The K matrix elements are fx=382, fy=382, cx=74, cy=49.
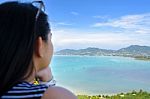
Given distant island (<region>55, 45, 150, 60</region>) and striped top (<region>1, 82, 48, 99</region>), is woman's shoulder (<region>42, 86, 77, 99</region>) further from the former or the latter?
distant island (<region>55, 45, 150, 60</region>)

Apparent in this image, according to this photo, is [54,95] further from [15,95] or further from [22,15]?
[22,15]

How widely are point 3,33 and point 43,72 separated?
216mm

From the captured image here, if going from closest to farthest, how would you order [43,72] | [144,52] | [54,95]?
[54,95] → [43,72] → [144,52]

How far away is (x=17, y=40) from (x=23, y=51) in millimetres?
31

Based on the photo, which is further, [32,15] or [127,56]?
[127,56]

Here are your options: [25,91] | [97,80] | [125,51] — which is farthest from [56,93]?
[125,51]

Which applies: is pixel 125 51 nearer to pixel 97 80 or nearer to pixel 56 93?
pixel 97 80

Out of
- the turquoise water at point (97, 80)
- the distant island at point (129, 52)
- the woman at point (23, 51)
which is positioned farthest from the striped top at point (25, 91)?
the distant island at point (129, 52)

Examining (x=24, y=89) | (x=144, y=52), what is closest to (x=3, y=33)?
(x=24, y=89)

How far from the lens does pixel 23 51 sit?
0.89 m

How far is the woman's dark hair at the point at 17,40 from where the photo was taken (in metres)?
0.89

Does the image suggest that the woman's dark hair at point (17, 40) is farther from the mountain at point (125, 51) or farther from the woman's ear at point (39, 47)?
the mountain at point (125, 51)

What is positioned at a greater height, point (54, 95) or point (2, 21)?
point (2, 21)

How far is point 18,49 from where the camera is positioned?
0.90 m
